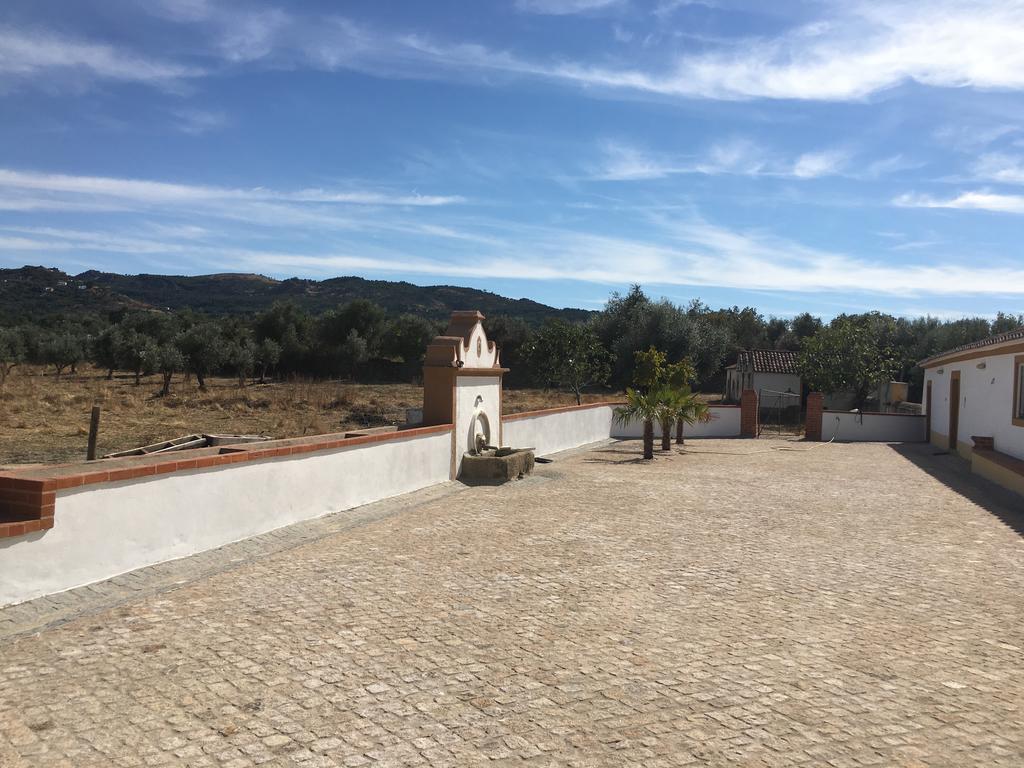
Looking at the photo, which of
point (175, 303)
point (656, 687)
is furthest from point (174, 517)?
point (175, 303)

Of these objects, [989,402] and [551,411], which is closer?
[989,402]

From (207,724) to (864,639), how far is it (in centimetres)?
448

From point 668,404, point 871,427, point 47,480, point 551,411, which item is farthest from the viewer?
point 871,427

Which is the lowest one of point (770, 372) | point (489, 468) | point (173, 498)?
point (489, 468)

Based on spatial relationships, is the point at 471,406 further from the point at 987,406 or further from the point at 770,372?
the point at 770,372

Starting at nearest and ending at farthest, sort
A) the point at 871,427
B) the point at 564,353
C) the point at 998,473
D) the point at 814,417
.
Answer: the point at 998,473, the point at 814,417, the point at 871,427, the point at 564,353

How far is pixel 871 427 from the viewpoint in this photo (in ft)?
87.4

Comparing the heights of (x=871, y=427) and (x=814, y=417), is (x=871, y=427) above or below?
below

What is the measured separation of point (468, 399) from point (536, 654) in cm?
880

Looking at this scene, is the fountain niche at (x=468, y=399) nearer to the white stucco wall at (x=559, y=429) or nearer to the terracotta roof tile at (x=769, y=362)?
the white stucco wall at (x=559, y=429)

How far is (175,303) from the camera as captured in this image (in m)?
82.1

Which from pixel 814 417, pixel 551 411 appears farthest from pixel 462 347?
pixel 814 417

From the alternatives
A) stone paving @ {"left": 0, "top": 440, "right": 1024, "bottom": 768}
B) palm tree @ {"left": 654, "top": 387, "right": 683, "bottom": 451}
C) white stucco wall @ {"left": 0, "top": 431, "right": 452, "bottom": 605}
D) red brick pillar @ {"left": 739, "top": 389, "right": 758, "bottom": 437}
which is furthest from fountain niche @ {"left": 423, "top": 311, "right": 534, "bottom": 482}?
red brick pillar @ {"left": 739, "top": 389, "right": 758, "bottom": 437}

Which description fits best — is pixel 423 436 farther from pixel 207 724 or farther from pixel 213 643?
pixel 207 724
